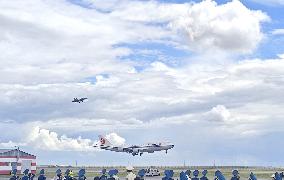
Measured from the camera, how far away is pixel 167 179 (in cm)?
4481

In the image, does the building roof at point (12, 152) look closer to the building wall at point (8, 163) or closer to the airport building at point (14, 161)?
the airport building at point (14, 161)

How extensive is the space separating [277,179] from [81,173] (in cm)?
2124

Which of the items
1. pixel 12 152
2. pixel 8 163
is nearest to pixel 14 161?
pixel 8 163

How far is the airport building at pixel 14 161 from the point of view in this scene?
480 ft

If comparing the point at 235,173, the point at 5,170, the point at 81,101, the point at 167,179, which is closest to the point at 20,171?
the point at 5,170

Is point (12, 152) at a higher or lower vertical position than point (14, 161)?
higher

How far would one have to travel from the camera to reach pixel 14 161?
149 meters

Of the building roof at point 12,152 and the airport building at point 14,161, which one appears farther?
the building roof at point 12,152

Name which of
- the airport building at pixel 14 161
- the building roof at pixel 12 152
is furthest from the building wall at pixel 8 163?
the building roof at pixel 12 152

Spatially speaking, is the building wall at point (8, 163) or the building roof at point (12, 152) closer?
the building wall at point (8, 163)

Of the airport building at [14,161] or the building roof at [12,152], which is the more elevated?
the building roof at [12,152]

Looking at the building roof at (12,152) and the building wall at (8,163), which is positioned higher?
the building roof at (12,152)

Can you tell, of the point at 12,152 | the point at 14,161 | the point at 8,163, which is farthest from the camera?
the point at 12,152

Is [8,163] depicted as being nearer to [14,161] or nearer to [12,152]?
[14,161]
